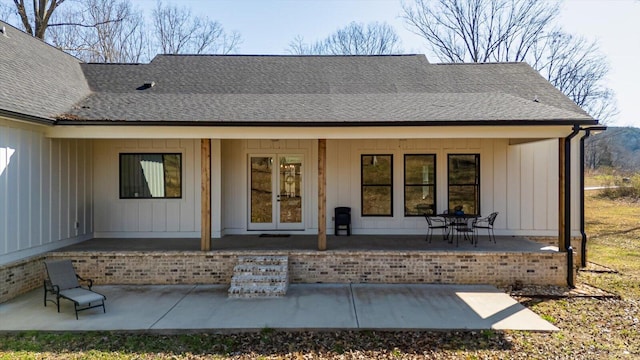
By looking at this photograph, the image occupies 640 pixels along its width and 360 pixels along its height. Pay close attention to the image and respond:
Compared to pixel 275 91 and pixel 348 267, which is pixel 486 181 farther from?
pixel 275 91

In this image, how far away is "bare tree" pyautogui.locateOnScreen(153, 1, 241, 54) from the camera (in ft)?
88.9

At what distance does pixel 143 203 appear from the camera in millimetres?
9656

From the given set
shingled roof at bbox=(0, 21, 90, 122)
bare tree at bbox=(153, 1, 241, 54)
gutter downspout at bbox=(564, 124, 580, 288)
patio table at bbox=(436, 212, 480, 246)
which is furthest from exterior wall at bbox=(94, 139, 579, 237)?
bare tree at bbox=(153, 1, 241, 54)

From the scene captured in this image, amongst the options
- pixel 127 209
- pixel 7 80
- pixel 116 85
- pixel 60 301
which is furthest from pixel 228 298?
pixel 116 85

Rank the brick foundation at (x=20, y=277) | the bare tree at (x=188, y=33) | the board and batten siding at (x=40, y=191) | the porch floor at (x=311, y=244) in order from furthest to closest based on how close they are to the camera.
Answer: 1. the bare tree at (x=188, y=33)
2. the porch floor at (x=311, y=244)
3. the board and batten siding at (x=40, y=191)
4. the brick foundation at (x=20, y=277)

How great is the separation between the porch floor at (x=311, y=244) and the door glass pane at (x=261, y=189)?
2.35 ft

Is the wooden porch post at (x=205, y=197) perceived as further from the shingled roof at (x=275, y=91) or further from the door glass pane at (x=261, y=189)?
the door glass pane at (x=261, y=189)

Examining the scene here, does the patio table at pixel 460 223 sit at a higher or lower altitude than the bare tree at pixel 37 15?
lower

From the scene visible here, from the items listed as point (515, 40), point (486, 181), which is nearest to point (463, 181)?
point (486, 181)

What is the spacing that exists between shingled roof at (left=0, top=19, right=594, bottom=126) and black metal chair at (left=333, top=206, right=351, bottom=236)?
2569mm

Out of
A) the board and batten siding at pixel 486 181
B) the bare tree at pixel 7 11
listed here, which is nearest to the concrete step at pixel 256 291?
the board and batten siding at pixel 486 181

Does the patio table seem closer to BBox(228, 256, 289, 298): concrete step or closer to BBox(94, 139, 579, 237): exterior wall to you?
BBox(94, 139, 579, 237): exterior wall

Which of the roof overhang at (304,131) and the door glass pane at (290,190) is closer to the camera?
the roof overhang at (304,131)

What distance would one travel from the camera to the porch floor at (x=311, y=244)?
809 cm
